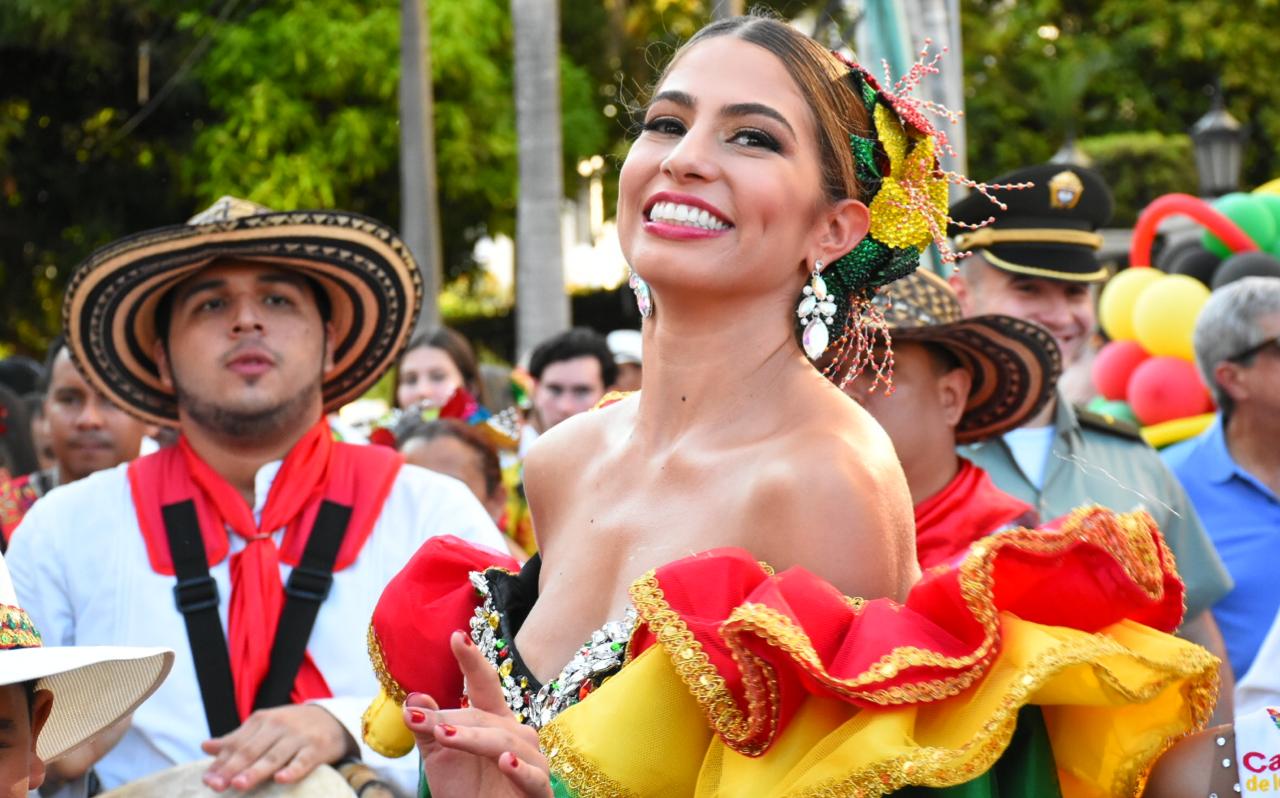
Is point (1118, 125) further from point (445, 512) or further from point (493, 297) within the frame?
point (445, 512)

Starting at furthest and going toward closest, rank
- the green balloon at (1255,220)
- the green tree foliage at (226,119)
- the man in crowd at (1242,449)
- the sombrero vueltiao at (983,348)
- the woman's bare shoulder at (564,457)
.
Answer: the green tree foliage at (226,119)
the green balloon at (1255,220)
the man in crowd at (1242,449)
the sombrero vueltiao at (983,348)
the woman's bare shoulder at (564,457)

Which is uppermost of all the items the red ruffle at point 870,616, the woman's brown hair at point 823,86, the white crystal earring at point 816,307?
the woman's brown hair at point 823,86

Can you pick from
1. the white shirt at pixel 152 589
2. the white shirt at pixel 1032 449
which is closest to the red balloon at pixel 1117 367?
the white shirt at pixel 1032 449

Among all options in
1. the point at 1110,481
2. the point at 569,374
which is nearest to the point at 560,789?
the point at 1110,481

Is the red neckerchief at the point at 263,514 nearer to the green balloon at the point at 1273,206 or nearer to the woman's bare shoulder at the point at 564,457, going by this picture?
the woman's bare shoulder at the point at 564,457

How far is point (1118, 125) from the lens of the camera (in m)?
28.4

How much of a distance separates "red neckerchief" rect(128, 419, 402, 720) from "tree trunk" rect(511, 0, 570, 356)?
297 inches

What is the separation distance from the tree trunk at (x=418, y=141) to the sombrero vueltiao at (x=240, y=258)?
10838 millimetres

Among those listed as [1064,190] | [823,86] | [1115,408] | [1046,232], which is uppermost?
[823,86]

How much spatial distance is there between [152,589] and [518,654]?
1863 millimetres

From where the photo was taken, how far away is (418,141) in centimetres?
1605

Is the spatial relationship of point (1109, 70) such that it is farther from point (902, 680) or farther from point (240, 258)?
point (902, 680)

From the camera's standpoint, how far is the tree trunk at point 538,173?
39.7 feet

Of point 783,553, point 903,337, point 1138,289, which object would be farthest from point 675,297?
point 1138,289
